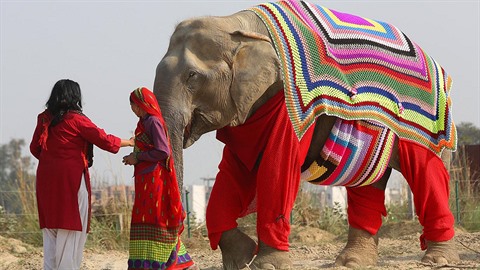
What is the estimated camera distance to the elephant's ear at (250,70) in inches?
331

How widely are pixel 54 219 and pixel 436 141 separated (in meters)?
3.86

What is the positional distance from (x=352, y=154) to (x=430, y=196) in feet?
3.14

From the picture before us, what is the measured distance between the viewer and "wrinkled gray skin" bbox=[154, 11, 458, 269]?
813cm

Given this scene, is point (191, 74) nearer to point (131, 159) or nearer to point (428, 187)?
point (131, 159)

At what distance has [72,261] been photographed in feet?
25.1

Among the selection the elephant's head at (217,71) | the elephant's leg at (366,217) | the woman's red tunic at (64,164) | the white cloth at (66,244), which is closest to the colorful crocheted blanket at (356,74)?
the elephant's head at (217,71)

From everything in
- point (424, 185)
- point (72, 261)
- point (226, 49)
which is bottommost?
point (72, 261)

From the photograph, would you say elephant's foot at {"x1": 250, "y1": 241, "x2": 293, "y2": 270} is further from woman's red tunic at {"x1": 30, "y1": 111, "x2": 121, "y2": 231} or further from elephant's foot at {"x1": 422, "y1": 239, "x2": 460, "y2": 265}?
elephant's foot at {"x1": 422, "y1": 239, "x2": 460, "y2": 265}

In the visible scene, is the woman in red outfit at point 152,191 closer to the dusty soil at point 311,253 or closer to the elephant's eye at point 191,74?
the elephant's eye at point 191,74

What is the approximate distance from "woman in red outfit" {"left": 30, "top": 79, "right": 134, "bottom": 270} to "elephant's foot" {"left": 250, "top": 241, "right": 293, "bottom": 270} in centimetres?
145

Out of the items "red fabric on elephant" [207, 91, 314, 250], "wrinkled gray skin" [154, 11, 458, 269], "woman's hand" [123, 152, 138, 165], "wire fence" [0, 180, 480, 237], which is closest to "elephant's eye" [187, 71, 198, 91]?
"wrinkled gray skin" [154, 11, 458, 269]

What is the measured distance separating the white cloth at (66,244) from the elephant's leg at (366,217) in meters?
2.97

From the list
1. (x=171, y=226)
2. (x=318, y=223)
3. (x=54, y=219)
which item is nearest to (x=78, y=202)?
(x=54, y=219)

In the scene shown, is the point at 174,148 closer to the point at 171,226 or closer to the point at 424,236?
the point at 171,226
